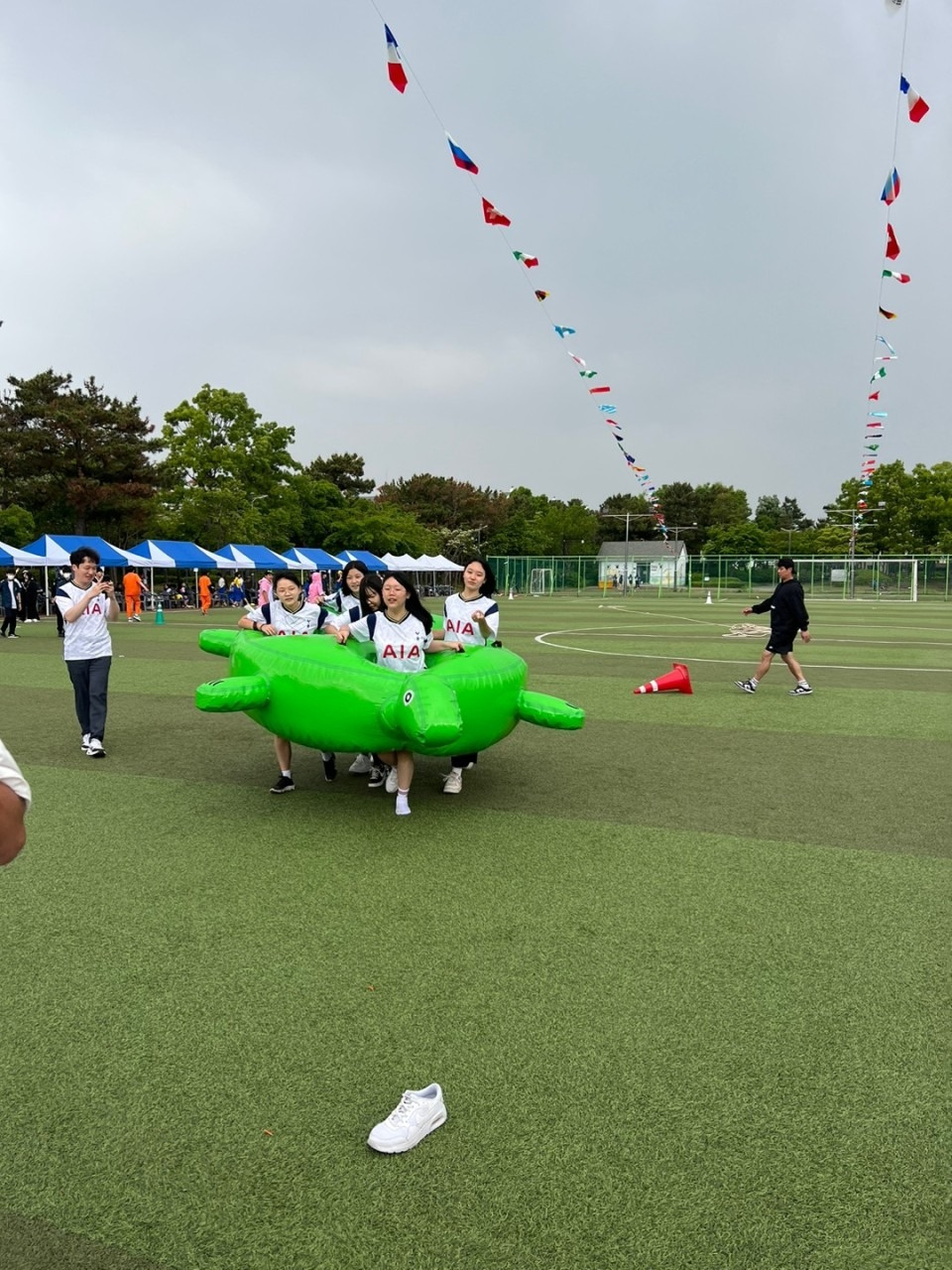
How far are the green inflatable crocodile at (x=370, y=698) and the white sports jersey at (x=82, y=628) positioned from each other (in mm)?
2141

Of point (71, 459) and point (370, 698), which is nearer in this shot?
point (370, 698)

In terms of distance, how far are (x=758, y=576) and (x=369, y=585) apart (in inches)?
2015

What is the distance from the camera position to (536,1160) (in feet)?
8.26

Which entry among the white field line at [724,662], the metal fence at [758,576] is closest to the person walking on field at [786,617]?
the white field line at [724,662]

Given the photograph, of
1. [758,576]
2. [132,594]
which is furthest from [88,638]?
[758,576]

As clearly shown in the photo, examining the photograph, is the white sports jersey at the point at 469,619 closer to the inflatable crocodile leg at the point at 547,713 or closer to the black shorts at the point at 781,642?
the inflatable crocodile leg at the point at 547,713

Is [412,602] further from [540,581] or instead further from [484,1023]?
[540,581]

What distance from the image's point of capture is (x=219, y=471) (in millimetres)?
43219

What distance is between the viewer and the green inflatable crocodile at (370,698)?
554 centimetres

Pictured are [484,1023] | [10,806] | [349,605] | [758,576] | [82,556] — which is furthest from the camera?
[758,576]

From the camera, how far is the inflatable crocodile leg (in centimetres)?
630

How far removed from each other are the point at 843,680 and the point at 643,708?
14.1 feet

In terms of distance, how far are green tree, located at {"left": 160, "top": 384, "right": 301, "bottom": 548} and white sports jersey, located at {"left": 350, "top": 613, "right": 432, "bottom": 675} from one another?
1478 inches

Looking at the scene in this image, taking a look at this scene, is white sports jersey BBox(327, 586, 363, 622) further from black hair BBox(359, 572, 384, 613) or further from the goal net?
the goal net
